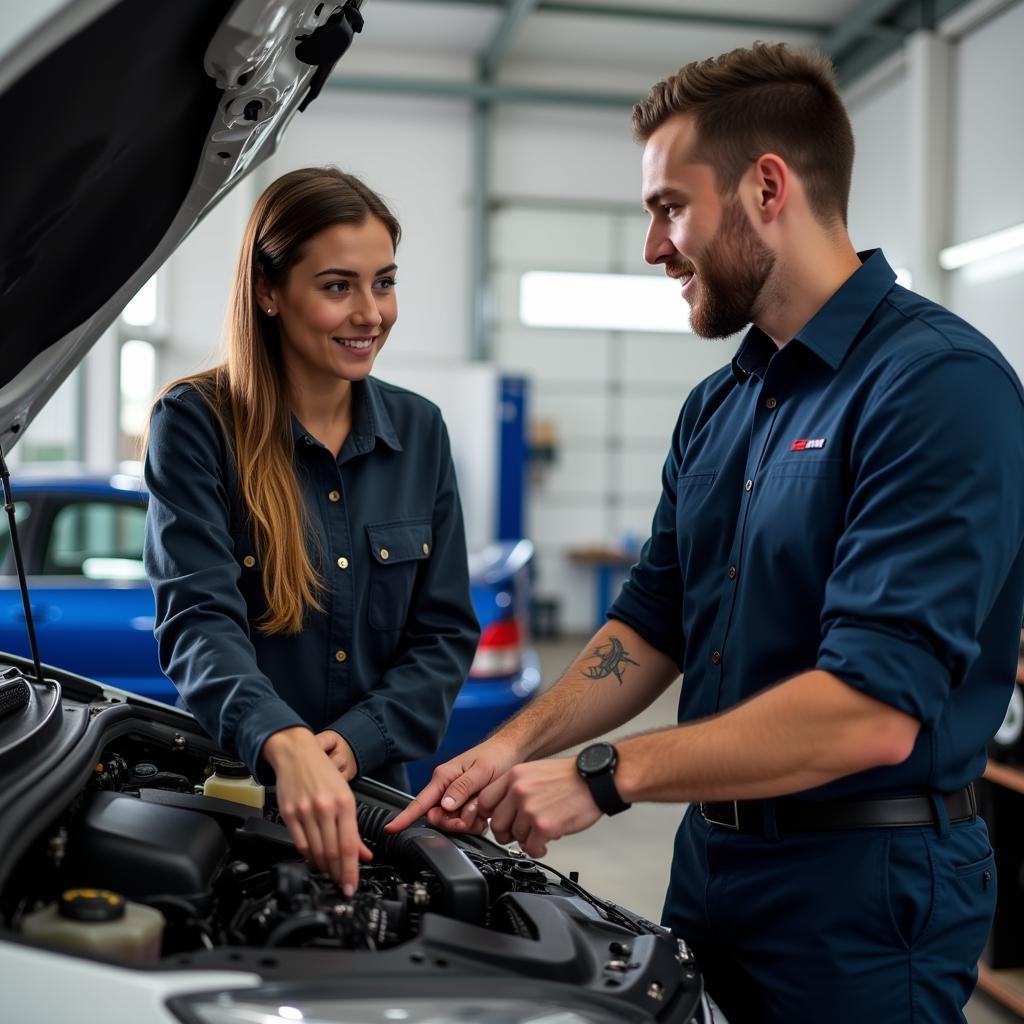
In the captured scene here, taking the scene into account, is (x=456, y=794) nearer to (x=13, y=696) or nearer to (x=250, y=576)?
(x=250, y=576)

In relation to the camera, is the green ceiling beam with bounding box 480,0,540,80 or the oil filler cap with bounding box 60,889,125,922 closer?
the oil filler cap with bounding box 60,889,125,922

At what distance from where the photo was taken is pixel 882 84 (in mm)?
8406

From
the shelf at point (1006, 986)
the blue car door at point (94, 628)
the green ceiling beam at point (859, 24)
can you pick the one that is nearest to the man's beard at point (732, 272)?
the shelf at point (1006, 986)

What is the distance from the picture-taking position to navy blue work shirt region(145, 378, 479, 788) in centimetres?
148

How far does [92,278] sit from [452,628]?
73 cm

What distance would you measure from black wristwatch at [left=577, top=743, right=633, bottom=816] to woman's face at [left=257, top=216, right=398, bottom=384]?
68 cm

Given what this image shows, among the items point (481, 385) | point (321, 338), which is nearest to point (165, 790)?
point (321, 338)

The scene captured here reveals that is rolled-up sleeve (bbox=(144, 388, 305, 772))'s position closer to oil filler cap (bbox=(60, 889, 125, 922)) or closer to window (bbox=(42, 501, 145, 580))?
oil filler cap (bbox=(60, 889, 125, 922))

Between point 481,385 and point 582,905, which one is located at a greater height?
point 481,385

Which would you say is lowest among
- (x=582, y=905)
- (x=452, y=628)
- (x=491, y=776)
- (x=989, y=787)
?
(x=989, y=787)

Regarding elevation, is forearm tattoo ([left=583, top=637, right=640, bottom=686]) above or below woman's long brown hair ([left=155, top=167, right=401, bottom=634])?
below

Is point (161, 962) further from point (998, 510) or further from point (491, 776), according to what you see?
point (998, 510)

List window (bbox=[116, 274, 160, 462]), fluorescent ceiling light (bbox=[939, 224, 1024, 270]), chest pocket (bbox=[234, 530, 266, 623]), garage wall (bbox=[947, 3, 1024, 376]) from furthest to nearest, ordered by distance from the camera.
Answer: window (bbox=[116, 274, 160, 462]) → garage wall (bbox=[947, 3, 1024, 376]) → fluorescent ceiling light (bbox=[939, 224, 1024, 270]) → chest pocket (bbox=[234, 530, 266, 623])

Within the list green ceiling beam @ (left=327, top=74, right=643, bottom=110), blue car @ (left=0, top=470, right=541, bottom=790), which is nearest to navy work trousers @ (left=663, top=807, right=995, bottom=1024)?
blue car @ (left=0, top=470, right=541, bottom=790)
